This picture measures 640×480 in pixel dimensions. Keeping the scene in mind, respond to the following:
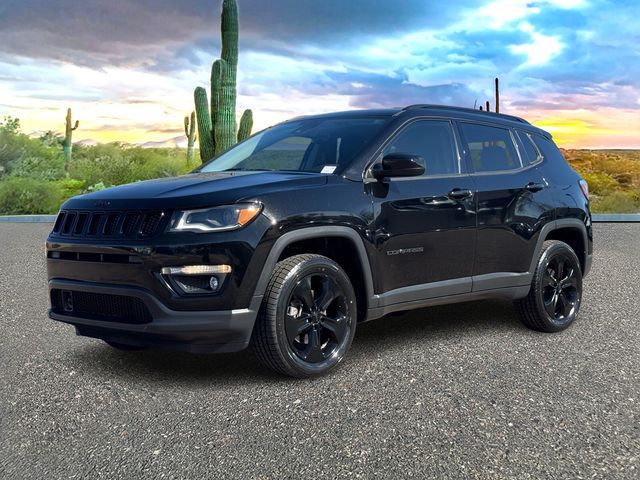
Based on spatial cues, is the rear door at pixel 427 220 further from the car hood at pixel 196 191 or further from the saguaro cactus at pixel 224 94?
the saguaro cactus at pixel 224 94

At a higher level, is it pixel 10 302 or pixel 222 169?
pixel 222 169

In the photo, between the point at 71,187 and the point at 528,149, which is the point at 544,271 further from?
the point at 71,187

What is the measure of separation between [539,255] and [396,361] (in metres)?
1.79

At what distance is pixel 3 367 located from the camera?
18.7 feet

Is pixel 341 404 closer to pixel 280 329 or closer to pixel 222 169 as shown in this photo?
pixel 280 329

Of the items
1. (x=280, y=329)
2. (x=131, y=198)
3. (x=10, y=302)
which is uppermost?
(x=131, y=198)

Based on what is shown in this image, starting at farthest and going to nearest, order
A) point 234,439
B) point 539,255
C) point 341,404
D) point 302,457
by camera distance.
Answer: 1. point 539,255
2. point 341,404
3. point 234,439
4. point 302,457

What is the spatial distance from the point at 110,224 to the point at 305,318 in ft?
4.39

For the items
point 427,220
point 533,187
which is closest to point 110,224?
point 427,220

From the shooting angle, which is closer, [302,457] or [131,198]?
[302,457]

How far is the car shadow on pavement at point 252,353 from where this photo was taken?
527cm

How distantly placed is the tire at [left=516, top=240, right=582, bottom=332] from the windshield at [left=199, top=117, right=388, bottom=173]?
6.47ft

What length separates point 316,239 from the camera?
5.32 meters

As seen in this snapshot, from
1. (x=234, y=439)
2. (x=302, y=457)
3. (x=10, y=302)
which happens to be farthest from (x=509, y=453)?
(x=10, y=302)
